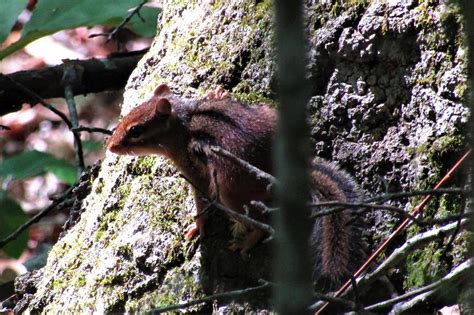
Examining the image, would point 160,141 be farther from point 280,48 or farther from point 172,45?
point 280,48

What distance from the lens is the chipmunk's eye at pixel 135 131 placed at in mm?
3578

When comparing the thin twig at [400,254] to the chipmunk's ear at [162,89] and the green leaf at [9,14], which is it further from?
the green leaf at [9,14]

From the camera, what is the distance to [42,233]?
682 cm

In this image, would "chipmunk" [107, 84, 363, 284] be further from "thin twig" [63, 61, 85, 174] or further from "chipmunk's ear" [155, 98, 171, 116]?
"thin twig" [63, 61, 85, 174]

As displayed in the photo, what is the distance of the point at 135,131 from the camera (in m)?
3.58

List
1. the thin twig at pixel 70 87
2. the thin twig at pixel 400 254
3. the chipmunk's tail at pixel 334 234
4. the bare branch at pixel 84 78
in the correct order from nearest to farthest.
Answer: the thin twig at pixel 400 254, the chipmunk's tail at pixel 334 234, the thin twig at pixel 70 87, the bare branch at pixel 84 78

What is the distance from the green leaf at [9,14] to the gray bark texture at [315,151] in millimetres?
1142

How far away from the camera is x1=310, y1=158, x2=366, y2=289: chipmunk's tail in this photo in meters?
2.72

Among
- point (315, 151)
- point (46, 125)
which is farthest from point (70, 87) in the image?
point (46, 125)

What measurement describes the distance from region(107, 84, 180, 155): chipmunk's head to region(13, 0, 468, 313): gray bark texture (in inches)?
5.7

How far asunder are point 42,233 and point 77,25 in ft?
9.31

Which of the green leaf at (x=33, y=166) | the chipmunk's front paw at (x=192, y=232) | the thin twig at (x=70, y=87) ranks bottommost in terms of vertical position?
the chipmunk's front paw at (x=192, y=232)

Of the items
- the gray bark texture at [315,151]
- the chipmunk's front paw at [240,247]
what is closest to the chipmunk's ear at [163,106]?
the gray bark texture at [315,151]

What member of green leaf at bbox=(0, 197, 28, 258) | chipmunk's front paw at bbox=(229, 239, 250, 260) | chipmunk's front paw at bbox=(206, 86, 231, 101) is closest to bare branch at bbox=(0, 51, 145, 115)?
green leaf at bbox=(0, 197, 28, 258)
